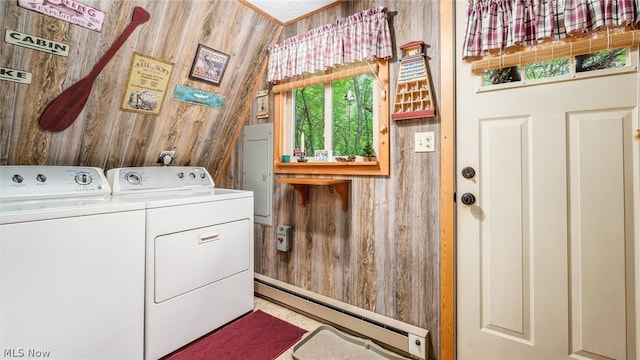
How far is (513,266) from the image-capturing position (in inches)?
58.5

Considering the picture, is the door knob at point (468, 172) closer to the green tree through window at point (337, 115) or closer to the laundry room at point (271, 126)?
the laundry room at point (271, 126)

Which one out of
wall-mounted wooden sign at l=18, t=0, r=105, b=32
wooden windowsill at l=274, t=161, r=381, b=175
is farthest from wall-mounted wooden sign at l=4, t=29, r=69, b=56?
wooden windowsill at l=274, t=161, r=381, b=175

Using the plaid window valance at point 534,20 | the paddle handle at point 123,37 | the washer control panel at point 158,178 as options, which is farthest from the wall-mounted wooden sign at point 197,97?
the plaid window valance at point 534,20

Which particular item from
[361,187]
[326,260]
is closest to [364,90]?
[361,187]

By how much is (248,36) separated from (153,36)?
66 centimetres

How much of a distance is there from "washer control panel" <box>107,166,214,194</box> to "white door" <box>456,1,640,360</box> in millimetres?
2043

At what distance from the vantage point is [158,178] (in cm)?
221

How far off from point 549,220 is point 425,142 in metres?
0.72

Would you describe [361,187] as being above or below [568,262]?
above

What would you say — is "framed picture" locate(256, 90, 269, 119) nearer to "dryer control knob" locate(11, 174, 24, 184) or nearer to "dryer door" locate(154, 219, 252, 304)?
"dryer door" locate(154, 219, 252, 304)

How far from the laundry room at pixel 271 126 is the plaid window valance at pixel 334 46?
0.14ft

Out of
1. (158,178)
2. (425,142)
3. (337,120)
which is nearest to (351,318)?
(425,142)

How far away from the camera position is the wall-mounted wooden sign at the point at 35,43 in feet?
4.61

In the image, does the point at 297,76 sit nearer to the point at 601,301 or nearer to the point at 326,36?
the point at 326,36
